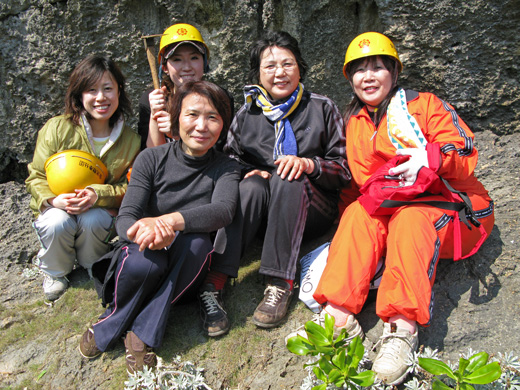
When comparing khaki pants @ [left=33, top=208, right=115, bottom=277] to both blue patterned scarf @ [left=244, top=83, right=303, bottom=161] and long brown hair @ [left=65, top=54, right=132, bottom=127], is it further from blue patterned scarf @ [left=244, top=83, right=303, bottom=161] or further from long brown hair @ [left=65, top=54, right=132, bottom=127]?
blue patterned scarf @ [left=244, top=83, right=303, bottom=161]

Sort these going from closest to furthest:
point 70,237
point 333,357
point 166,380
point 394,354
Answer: point 333,357, point 394,354, point 166,380, point 70,237

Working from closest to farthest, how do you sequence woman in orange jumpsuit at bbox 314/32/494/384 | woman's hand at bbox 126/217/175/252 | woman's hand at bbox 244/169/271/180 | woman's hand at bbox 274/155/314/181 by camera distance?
woman in orange jumpsuit at bbox 314/32/494/384 → woman's hand at bbox 126/217/175/252 → woman's hand at bbox 274/155/314/181 → woman's hand at bbox 244/169/271/180

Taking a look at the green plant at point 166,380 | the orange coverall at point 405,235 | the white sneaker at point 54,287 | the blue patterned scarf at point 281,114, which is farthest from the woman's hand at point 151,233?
the white sneaker at point 54,287

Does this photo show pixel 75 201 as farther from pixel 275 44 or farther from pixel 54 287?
pixel 275 44

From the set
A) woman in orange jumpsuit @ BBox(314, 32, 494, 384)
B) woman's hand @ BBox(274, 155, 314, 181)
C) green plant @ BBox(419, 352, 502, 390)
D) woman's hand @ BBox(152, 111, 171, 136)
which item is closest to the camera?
green plant @ BBox(419, 352, 502, 390)

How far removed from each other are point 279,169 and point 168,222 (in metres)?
0.87

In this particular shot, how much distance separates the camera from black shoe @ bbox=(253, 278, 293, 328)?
301 cm

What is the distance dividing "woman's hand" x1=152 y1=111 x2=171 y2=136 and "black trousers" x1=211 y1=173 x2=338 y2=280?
77 centimetres

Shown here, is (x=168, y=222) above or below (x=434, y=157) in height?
below

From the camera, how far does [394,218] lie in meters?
2.89

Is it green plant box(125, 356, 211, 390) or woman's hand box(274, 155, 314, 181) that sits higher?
woman's hand box(274, 155, 314, 181)

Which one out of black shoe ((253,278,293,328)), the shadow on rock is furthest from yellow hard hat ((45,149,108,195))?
the shadow on rock

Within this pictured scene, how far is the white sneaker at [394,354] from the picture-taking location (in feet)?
8.04

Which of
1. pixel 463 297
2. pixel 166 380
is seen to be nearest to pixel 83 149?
pixel 166 380
